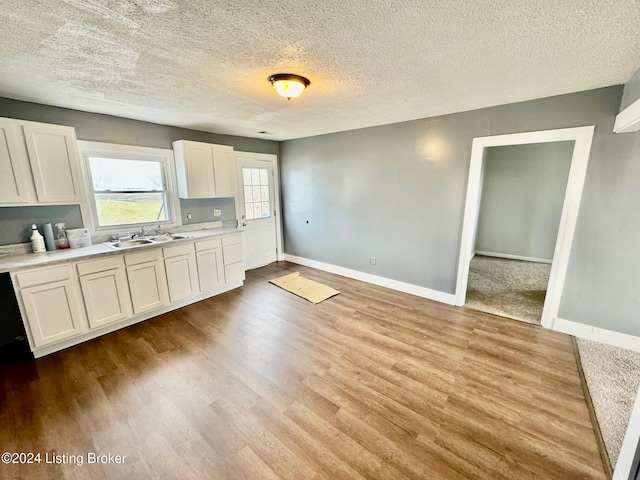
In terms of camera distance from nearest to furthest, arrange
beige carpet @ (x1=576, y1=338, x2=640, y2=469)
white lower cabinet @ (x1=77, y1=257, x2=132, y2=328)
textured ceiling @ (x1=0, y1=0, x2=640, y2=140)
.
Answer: textured ceiling @ (x1=0, y1=0, x2=640, y2=140), beige carpet @ (x1=576, y1=338, x2=640, y2=469), white lower cabinet @ (x1=77, y1=257, x2=132, y2=328)

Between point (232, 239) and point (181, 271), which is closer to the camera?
point (181, 271)

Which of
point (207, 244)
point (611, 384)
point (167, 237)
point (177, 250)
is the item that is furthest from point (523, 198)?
point (167, 237)

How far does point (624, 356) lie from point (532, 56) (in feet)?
9.28

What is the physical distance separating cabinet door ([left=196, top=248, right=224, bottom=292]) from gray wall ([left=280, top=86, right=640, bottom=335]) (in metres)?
1.86

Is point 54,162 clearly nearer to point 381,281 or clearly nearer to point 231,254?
point 231,254

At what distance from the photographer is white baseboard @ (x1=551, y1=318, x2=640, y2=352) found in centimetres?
247

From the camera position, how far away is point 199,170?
3.71 metres

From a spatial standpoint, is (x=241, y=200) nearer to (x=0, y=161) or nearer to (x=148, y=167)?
(x=148, y=167)

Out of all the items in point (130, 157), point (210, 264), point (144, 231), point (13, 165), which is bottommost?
point (210, 264)

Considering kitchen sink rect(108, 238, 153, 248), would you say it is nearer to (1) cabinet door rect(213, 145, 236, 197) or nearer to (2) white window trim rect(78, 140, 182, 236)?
(2) white window trim rect(78, 140, 182, 236)

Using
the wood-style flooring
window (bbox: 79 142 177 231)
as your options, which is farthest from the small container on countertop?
the wood-style flooring

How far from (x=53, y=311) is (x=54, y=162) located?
1464 millimetres

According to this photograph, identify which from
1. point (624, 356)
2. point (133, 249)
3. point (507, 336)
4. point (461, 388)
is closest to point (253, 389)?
point (461, 388)

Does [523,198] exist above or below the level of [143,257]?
above
